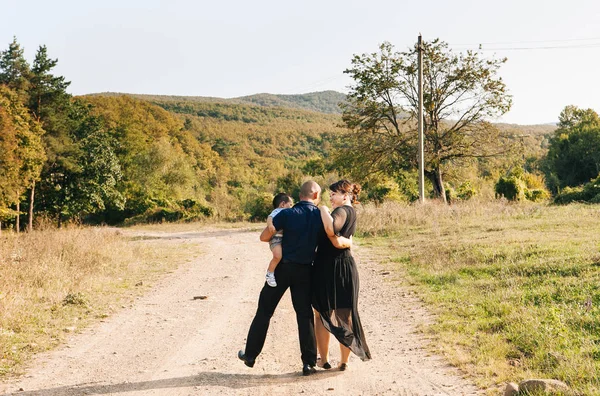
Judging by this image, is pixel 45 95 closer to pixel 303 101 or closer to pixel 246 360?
pixel 246 360

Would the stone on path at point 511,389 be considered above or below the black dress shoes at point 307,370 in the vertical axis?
above

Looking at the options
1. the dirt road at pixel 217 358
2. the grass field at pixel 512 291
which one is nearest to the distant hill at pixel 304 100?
the grass field at pixel 512 291

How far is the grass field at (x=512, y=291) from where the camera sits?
5.80m

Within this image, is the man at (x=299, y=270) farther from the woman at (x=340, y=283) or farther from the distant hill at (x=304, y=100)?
the distant hill at (x=304, y=100)

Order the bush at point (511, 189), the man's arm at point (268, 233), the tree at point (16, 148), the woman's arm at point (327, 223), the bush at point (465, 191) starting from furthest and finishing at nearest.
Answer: the bush at point (465, 191) → the bush at point (511, 189) → the tree at point (16, 148) → the man's arm at point (268, 233) → the woman's arm at point (327, 223)

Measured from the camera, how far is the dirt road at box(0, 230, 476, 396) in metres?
5.54

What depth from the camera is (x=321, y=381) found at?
574 centimetres

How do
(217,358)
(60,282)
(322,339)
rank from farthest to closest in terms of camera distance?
(60,282), (217,358), (322,339)

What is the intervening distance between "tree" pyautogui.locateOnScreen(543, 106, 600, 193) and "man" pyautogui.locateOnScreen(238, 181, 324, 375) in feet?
152

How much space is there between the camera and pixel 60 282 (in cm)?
1090

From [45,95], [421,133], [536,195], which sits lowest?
[536,195]

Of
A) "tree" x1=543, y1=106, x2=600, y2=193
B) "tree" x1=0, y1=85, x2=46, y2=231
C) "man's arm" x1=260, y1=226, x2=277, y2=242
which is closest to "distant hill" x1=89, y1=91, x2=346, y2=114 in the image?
"tree" x1=543, y1=106, x2=600, y2=193

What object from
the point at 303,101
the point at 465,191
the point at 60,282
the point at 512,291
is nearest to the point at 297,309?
the point at 512,291

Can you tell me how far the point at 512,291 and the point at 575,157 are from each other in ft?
150
